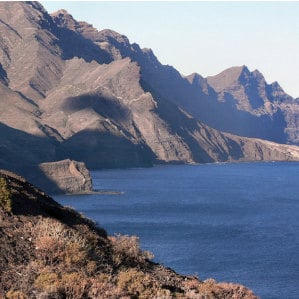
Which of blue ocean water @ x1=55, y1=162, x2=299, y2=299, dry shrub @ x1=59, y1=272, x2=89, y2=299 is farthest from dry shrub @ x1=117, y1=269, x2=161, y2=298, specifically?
blue ocean water @ x1=55, y1=162, x2=299, y2=299

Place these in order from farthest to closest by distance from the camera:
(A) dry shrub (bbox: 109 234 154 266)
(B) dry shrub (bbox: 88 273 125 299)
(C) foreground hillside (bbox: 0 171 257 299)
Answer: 1. (A) dry shrub (bbox: 109 234 154 266)
2. (C) foreground hillside (bbox: 0 171 257 299)
3. (B) dry shrub (bbox: 88 273 125 299)

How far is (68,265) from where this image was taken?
111ft

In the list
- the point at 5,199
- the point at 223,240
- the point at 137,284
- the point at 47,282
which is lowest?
the point at 223,240

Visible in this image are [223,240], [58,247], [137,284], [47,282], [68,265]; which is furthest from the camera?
[223,240]

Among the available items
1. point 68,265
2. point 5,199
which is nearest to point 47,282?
point 68,265

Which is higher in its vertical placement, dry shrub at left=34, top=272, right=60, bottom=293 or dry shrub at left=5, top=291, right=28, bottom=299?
dry shrub at left=34, top=272, right=60, bottom=293

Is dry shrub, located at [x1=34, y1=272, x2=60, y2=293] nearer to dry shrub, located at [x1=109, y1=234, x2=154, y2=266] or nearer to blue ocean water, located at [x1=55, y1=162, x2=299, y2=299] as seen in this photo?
dry shrub, located at [x1=109, y1=234, x2=154, y2=266]

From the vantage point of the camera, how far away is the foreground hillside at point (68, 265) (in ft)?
103

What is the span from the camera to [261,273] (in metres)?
109

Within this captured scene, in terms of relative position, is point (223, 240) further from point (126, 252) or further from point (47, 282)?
point (47, 282)

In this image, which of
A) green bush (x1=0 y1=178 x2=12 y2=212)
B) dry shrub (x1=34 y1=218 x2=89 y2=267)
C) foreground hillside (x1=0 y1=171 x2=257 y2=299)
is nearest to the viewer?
foreground hillside (x1=0 y1=171 x2=257 y2=299)

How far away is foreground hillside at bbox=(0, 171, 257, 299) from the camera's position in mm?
31344

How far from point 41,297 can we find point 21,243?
5.84 meters

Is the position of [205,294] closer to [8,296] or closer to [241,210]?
[8,296]
